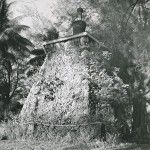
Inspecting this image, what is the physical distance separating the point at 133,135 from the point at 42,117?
576cm

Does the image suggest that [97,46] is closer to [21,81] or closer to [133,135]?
[133,135]

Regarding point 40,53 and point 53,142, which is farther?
Answer: point 40,53

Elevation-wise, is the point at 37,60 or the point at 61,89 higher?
the point at 37,60

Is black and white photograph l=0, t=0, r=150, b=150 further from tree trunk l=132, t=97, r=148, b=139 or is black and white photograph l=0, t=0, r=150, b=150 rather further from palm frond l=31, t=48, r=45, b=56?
palm frond l=31, t=48, r=45, b=56

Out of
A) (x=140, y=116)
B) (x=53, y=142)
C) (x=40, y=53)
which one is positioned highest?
(x=40, y=53)

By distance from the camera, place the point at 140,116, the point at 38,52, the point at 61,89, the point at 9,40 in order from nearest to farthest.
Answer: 1. the point at 61,89
2. the point at 140,116
3. the point at 9,40
4. the point at 38,52

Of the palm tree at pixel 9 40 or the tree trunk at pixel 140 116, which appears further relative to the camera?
the palm tree at pixel 9 40

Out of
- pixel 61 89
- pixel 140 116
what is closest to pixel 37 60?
pixel 140 116

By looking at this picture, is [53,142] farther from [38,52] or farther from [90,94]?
[38,52]

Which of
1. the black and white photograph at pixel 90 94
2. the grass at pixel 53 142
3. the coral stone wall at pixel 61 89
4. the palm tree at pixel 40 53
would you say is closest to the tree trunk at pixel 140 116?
the black and white photograph at pixel 90 94

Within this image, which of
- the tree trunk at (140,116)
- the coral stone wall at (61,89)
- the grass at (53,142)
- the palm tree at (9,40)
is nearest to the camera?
the grass at (53,142)

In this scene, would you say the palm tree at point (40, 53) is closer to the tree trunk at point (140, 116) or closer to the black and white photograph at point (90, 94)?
the black and white photograph at point (90, 94)

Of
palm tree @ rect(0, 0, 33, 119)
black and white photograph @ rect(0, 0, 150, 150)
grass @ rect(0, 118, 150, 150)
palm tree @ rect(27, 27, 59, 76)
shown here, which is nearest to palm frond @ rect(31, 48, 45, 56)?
palm tree @ rect(27, 27, 59, 76)

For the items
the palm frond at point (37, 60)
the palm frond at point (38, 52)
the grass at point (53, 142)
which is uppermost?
the palm frond at point (38, 52)
